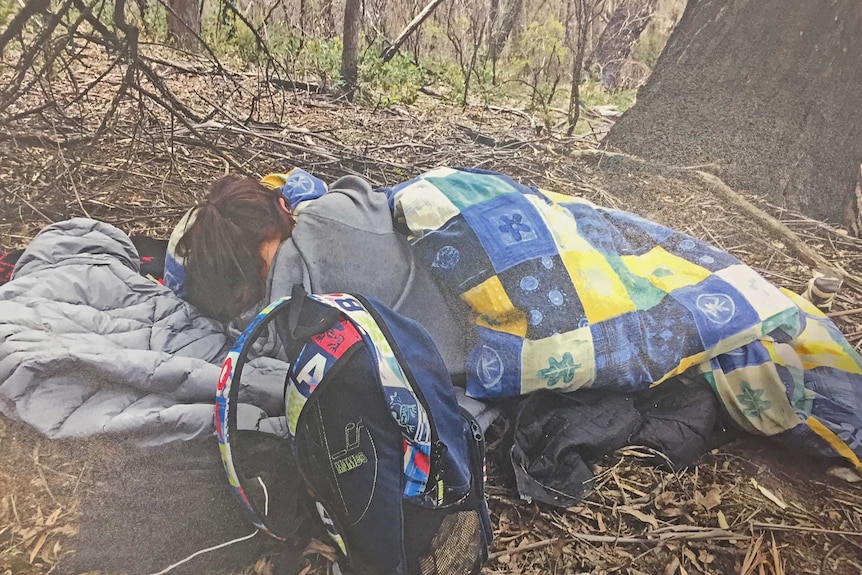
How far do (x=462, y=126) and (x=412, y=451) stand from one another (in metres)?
0.57

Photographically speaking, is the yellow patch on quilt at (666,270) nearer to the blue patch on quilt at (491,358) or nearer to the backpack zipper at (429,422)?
the blue patch on quilt at (491,358)

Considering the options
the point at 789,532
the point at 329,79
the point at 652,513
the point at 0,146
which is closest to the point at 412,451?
the point at 652,513

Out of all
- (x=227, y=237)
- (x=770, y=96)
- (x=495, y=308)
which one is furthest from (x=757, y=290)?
(x=227, y=237)

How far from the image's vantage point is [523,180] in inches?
40.6

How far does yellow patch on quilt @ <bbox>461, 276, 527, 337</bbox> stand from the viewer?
824 mm

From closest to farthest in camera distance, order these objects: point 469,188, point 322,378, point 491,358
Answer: point 322,378
point 491,358
point 469,188

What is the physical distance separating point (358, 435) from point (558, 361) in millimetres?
298

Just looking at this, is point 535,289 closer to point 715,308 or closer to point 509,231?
point 509,231

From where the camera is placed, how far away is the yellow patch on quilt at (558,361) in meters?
0.84

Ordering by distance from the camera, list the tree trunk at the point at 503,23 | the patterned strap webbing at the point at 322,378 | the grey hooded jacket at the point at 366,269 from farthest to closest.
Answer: the tree trunk at the point at 503,23 → the grey hooded jacket at the point at 366,269 → the patterned strap webbing at the point at 322,378

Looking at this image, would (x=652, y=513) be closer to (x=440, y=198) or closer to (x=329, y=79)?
(x=440, y=198)

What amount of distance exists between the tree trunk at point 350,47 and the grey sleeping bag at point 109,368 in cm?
40

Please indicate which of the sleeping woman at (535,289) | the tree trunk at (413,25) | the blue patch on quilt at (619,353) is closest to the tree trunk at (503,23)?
the tree trunk at (413,25)

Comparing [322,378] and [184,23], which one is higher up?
[184,23]
